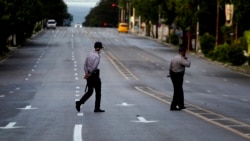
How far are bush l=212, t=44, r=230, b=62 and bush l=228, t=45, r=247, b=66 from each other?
0.99 meters

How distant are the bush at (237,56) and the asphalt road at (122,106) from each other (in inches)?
175

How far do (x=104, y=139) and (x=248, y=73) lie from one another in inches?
1501

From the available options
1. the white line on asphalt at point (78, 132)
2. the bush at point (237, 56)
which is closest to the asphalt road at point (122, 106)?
the white line on asphalt at point (78, 132)

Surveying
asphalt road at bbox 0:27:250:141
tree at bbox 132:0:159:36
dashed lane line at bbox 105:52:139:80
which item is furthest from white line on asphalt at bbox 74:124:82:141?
tree at bbox 132:0:159:36

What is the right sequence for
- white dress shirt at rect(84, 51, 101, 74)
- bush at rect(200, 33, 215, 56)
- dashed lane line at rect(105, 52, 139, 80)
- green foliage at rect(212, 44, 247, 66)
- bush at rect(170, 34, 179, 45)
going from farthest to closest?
bush at rect(170, 34, 179, 45) → bush at rect(200, 33, 215, 56) → green foliage at rect(212, 44, 247, 66) → dashed lane line at rect(105, 52, 139, 80) → white dress shirt at rect(84, 51, 101, 74)

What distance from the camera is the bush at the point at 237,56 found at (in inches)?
2280

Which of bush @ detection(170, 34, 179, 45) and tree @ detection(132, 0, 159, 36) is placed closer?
bush @ detection(170, 34, 179, 45)

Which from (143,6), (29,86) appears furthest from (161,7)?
(29,86)

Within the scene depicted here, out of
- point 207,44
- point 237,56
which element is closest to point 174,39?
point 207,44

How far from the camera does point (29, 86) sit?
3581 cm

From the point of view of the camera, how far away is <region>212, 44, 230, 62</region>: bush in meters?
60.6

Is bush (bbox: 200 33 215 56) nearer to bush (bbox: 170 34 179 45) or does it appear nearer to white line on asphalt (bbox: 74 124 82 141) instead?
bush (bbox: 170 34 179 45)

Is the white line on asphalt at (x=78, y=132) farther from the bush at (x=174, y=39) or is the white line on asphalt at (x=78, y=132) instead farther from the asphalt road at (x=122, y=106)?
the bush at (x=174, y=39)

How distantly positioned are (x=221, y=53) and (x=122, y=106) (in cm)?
4096
